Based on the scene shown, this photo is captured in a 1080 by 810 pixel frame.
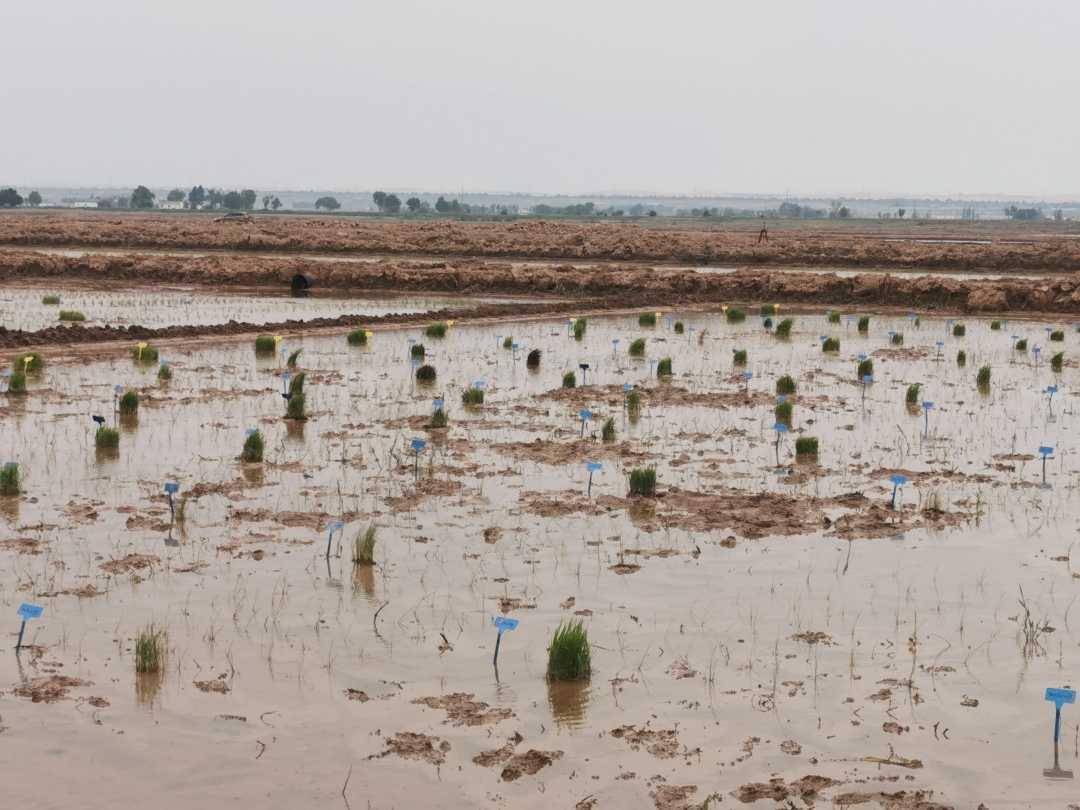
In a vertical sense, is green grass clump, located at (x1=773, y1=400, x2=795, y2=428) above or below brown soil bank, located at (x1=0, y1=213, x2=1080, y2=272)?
below

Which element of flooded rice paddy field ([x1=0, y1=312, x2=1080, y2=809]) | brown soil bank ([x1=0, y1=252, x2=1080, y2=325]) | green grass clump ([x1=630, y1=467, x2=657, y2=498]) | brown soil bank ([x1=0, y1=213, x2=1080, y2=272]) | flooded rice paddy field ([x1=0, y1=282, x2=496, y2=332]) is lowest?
flooded rice paddy field ([x1=0, y1=312, x2=1080, y2=809])

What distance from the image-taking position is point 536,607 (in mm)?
6090

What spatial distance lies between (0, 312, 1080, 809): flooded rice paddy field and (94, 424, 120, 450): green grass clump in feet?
0.32

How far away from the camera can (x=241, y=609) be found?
19.5 feet

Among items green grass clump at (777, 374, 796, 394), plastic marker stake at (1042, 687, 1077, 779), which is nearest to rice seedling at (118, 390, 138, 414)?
green grass clump at (777, 374, 796, 394)

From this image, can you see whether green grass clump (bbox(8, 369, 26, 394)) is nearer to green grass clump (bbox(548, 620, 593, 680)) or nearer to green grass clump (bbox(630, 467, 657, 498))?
green grass clump (bbox(630, 467, 657, 498))

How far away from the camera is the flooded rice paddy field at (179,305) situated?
63.3 ft

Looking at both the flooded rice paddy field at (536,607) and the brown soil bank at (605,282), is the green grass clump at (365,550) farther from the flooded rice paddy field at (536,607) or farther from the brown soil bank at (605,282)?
the brown soil bank at (605,282)

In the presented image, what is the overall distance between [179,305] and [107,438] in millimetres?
13041

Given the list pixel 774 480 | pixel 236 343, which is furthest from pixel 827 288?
pixel 774 480

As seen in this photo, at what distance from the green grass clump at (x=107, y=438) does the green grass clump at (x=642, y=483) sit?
377 cm

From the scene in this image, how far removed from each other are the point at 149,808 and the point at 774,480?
557cm

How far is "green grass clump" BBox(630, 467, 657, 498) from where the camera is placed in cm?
818

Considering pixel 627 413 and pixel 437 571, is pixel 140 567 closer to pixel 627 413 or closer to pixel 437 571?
pixel 437 571
